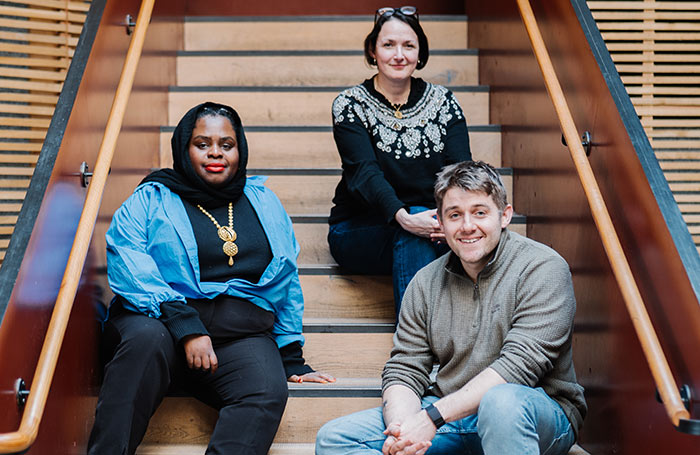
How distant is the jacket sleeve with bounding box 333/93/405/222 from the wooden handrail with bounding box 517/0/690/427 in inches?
23.2

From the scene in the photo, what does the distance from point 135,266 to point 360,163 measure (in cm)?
86

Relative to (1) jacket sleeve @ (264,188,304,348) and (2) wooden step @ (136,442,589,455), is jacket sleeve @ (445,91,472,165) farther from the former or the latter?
(2) wooden step @ (136,442,589,455)

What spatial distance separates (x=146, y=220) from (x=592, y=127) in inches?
54.9

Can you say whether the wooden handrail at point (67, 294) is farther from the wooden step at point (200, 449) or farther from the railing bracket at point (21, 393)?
the wooden step at point (200, 449)

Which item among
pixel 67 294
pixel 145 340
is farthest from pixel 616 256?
pixel 67 294

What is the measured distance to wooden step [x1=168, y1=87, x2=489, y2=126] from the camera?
157 inches

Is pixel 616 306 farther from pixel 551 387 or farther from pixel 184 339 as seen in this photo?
pixel 184 339

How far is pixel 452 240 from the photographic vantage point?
7.44ft

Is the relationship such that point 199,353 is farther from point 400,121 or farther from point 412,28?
point 412,28

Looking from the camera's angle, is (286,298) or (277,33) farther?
(277,33)

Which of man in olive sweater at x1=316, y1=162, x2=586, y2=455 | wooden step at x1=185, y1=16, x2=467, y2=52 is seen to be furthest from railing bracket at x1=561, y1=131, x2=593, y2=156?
wooden step at x1=185, y1=16, x2=467, y2=52

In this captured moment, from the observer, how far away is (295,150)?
3820 millimetres

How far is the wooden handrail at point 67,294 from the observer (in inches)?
72.5

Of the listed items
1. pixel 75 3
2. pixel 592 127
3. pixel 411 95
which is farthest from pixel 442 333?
pixel 75 3
